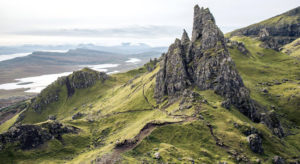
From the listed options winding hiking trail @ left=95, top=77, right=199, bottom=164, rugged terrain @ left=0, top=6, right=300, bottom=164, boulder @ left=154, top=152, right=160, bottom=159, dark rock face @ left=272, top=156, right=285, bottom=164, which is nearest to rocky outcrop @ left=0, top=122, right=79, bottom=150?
rugged terrain @ left=0, top=6, right=300, bottom=164

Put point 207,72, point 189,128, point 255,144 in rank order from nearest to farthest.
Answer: point 255,144, point 189,128, point 207,72

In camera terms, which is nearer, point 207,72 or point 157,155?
point 157,155

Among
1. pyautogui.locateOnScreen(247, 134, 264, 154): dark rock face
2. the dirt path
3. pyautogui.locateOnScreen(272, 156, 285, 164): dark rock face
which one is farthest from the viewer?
pyautogui.locateOnScreen(247, 134, 264, 154): dark rock face

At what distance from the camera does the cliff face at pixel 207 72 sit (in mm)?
145500

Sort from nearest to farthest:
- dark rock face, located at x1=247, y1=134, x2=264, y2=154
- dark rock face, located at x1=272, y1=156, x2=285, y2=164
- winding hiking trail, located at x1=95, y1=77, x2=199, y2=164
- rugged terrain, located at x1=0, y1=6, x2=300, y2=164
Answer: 1. dark rock face, located at x1=272, y1=156, x2=285, y2=164
2. winding hiking trail, located at x1=95, y1=77, x2=199, y2=164
3. rugged terrain, located at x1=0, y1=6, x2=300, y2=164
4. dark rock face, located at x1=247, y1=134, x2=264, y2=154

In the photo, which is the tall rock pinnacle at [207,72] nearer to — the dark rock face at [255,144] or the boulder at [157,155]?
the dark rock face at [255,144]

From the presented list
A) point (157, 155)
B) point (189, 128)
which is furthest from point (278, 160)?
point (157, 155)

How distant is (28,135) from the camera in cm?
14188

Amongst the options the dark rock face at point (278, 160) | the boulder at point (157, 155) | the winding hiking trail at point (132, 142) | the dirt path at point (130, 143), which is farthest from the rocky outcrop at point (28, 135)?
the dark rock face at point (278, 160)

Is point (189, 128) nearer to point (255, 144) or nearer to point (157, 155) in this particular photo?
point (157, 155)

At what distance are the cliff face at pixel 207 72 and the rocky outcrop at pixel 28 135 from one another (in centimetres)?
9493

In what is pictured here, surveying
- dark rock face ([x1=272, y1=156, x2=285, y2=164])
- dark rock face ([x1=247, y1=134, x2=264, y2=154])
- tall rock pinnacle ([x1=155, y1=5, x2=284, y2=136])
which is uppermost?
tall rock pinnacle ([x1=155, y1=5, x2=284, y2=136])

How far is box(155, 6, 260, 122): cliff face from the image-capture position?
146 m

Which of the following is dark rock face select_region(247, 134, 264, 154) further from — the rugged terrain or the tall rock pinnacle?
the tall rock pinnacle
